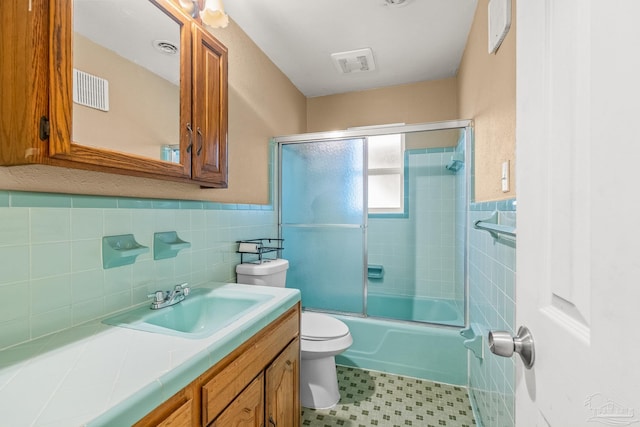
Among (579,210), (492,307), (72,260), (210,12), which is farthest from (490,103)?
(72,260)

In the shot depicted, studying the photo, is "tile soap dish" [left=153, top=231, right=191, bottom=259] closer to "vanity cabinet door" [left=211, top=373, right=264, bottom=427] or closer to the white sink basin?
the white sink basin

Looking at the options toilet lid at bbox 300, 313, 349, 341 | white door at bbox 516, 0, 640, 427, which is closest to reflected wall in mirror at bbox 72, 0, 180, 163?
white door at bbox 516, 0, 640, 427

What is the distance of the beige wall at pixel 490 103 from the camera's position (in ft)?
3.71

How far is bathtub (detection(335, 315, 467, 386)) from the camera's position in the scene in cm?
195

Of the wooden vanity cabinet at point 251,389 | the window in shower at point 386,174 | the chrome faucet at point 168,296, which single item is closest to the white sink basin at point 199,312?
the chrome faucet at point 168,296

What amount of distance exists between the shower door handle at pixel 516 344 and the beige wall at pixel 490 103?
72cm

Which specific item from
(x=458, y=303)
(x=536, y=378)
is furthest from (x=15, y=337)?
(x=458, y=303)

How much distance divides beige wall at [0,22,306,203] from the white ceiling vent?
532mm

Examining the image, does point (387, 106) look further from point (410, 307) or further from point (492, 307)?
point (492, 307)

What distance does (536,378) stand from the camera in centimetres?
48

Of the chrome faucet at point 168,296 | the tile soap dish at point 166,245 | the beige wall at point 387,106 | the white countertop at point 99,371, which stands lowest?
the white countertop at point 99,371

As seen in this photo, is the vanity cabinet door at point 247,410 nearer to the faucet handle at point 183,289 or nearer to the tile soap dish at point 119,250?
the faucet handle at point 183,289

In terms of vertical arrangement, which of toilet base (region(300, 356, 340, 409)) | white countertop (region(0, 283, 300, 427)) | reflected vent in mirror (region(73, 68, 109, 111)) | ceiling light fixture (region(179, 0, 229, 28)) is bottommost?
toilet base (region(300, 356, 340, 409))

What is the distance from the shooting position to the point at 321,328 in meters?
1.80
